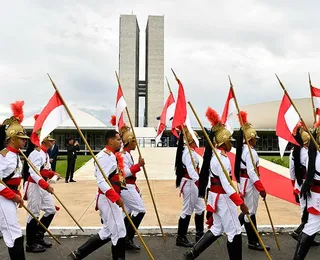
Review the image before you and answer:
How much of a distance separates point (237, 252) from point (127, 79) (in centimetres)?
6820

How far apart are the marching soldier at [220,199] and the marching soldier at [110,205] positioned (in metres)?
1.07

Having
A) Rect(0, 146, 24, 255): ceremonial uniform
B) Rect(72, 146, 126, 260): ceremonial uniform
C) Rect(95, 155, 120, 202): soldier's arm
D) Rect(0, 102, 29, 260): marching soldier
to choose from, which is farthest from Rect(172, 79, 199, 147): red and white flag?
Rect(0, 146, 24, 255): ceremonial uniform

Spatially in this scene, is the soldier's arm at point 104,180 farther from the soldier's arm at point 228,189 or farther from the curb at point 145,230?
the curb at point 145,230

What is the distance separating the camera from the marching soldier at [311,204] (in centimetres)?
445

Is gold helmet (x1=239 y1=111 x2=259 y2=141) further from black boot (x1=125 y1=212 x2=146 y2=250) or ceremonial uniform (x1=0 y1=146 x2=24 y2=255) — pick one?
ceremonial uniform (x1=0 y1=146 x2=24 y2=255)


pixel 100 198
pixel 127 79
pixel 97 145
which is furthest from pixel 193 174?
pixel 127 79

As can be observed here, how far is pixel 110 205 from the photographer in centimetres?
459

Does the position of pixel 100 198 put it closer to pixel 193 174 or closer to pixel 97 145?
pixel 193 174

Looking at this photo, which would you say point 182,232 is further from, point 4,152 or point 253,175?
point 4,152

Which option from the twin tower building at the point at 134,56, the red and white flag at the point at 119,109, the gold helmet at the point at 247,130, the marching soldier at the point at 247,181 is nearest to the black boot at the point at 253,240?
the marching soldier at the point at 247,181

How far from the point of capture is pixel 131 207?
5.63m

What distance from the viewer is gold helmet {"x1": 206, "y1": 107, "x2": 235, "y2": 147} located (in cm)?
475

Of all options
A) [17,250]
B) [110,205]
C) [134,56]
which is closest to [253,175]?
[110,205]

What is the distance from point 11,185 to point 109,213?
51.2 inches
